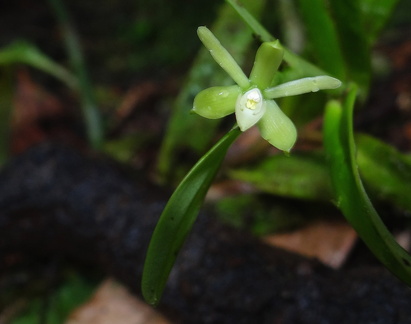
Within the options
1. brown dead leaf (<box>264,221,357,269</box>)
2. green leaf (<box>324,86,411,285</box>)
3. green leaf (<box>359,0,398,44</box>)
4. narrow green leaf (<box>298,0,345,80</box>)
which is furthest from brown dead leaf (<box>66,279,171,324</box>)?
green leaf (<box>359,0,398,44</box>)

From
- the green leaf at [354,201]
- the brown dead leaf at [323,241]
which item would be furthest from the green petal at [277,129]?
the brown dead leaf at [323,241]

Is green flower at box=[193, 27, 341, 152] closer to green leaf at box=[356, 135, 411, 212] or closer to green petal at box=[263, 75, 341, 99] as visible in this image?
green petal at box=[263, 75, 341, 99]

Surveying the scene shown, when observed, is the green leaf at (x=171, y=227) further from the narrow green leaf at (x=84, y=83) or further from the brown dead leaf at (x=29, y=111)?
the brown dead leaf at (x=29, y=111)

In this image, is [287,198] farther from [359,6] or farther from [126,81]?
[126,81]

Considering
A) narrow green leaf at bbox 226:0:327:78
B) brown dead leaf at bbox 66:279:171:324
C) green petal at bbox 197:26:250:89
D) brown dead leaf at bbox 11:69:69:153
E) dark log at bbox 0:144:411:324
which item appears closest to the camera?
green petal at bbox 197:26:250:89

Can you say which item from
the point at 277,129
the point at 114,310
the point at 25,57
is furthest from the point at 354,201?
the point at 25,57
